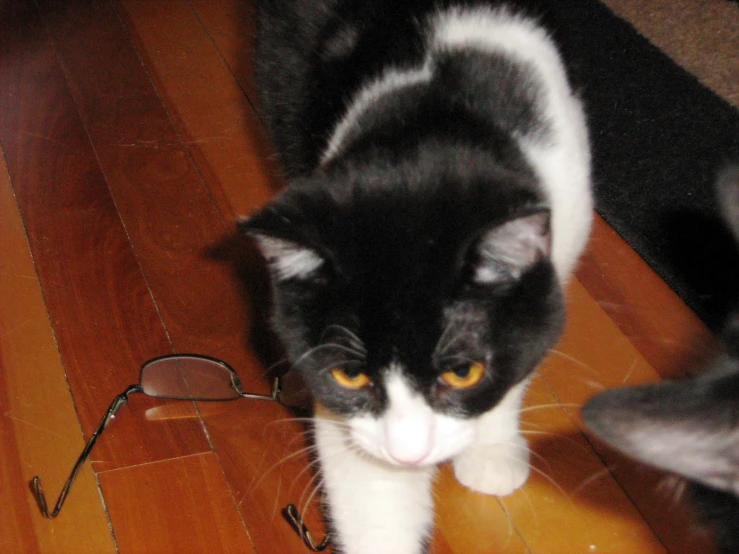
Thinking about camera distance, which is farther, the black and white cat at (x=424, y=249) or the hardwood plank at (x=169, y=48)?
the hardwood plank at (x=169, y=48)

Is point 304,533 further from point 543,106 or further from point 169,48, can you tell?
point 169,48

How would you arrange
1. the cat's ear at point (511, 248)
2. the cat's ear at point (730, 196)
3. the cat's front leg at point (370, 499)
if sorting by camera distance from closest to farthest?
the cat's ear at point (730, 196)
the cat's ear at point (511, 248)
the cat's front leg at point (370, 499)

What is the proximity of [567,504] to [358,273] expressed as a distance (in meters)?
0.57

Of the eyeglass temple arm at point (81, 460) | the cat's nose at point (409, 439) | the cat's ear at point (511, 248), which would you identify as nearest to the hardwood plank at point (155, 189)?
the eyeglass temple arm at point (81, 460)

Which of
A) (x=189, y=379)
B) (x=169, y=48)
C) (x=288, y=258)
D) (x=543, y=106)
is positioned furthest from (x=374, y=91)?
(x=169, y=48)

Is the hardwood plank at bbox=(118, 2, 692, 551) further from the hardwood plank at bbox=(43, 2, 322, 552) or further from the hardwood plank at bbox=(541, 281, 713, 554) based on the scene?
the hardwood plank at bbox=(541, 281, 713, 554)


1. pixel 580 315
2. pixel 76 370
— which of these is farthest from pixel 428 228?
pixel 76 370

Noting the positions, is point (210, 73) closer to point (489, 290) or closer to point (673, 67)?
point (673, 67)

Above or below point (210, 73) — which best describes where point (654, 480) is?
above

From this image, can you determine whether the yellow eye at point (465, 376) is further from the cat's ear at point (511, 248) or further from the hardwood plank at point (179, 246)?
the hardwood plank at point (179, 246)

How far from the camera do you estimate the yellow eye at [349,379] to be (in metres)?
0.96

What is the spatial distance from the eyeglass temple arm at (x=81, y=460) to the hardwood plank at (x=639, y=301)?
2.92ft

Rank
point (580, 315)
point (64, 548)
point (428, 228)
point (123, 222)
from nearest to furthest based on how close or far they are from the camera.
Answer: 1. point (428, 228)
2. point (64, 548)
3. point (580, 315)
4. point (123, 222)

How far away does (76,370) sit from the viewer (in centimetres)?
137
